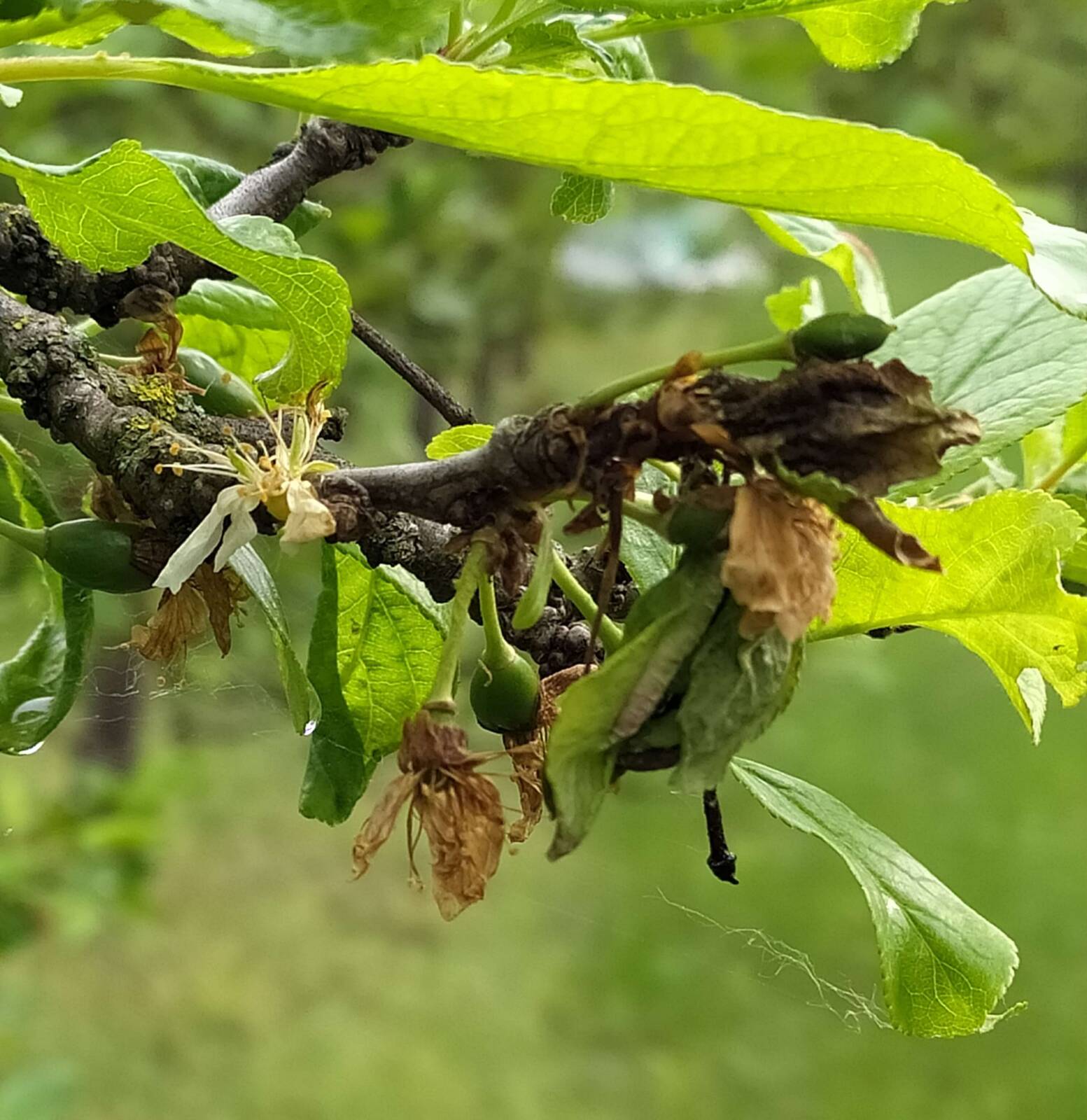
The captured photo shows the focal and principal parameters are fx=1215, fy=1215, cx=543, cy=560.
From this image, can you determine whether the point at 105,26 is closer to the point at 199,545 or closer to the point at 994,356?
the point at 199,545

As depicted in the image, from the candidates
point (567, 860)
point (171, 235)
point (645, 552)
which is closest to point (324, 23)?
point (171, 235)

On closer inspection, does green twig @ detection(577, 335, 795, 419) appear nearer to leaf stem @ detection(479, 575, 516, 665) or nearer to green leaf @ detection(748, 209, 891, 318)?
leaf stem @ detection(479, 575, 516, 665)

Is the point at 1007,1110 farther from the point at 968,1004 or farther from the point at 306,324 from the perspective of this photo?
the point at 306,324

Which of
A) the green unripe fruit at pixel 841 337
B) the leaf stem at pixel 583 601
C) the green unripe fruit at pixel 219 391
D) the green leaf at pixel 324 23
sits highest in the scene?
the green leaf at pixel 324 23

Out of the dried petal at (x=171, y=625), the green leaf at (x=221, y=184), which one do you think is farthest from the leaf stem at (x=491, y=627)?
the green leaf at (x=221, y=184)

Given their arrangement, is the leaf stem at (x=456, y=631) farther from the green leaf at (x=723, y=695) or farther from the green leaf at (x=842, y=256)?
the green leaf at (x=842, y=256)

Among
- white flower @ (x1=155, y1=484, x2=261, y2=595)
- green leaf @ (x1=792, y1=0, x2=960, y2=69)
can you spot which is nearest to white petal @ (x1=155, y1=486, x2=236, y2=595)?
white flower @ (x1=155, y1=484, x2=261, y2=595)
